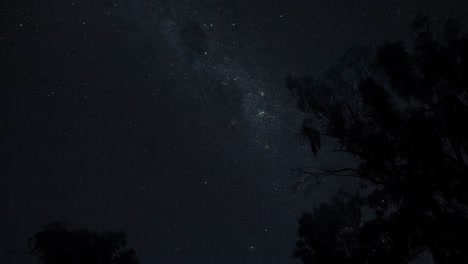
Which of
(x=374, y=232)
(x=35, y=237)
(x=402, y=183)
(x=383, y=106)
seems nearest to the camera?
(x=402, y=183)

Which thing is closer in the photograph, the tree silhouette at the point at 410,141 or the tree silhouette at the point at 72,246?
the tree silhouette at the point at 410,141

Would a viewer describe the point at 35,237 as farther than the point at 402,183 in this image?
Yes

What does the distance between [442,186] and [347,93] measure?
556 cm

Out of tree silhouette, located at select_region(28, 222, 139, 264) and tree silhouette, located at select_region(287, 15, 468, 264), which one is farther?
tree silhouette, located at select_region(28, 222, 139, 264)

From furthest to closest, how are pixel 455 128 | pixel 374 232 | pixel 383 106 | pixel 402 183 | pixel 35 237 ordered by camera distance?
1. pixel 35 237
2. pixel 374 232
3. pixel 383 106
4. pixel 402 183
5. pixel 455 128

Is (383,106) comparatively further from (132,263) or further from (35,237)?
(35,237)

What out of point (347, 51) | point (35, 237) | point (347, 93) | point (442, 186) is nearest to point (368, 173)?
point (442, 186)

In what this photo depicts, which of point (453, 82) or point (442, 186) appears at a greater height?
point (453, 82)

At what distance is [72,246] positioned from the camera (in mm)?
24359

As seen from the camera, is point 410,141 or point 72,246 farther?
point 72,246

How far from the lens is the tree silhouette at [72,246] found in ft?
79.2

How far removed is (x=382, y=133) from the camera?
15383 millimetres

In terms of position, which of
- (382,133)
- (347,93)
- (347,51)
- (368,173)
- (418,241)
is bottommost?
(418,241)

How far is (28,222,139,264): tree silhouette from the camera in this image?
24125 millimetres
